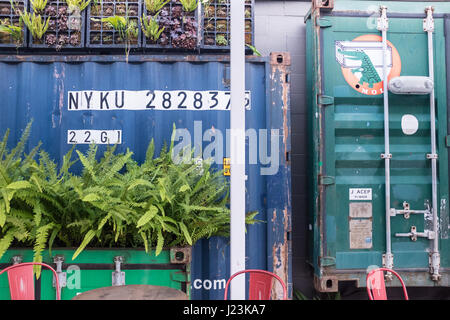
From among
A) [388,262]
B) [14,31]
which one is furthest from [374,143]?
[14,31]

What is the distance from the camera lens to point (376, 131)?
10.8ft

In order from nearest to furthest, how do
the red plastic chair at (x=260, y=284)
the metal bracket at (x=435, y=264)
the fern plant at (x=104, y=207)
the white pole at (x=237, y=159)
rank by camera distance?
the white pole at (x=237, y=159), the red plastic chair at (x=260, y=284), the fern plant at (x=104, y=207), the metal bracket at (x=435, y=264)

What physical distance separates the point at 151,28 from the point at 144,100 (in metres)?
0.66

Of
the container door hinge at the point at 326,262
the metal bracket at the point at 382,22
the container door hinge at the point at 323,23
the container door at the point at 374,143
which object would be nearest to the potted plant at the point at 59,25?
the container door hinge at the point at 323,23

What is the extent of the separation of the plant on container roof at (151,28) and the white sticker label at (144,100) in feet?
1.76

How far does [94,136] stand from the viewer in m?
3.24

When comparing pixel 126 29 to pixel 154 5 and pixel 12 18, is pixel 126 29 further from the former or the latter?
pixel 12 18

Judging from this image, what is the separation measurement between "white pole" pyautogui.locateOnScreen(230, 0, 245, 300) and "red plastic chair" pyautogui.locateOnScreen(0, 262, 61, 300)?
3.63ft

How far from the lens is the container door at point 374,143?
3.24m

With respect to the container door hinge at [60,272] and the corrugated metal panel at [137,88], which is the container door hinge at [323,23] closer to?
the corrugated metal panel at [137,88]

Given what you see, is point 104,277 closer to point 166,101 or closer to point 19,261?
point 19,261

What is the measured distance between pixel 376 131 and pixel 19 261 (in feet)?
9.74

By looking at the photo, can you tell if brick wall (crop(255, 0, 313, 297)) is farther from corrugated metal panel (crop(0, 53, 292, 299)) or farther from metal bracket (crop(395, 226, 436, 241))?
metal bracket (crop(395, 226, 436, 241))
